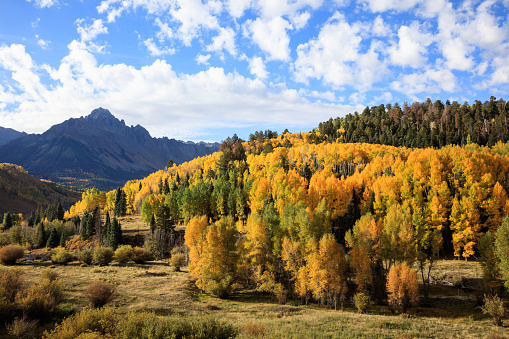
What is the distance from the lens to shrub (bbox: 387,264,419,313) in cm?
3678

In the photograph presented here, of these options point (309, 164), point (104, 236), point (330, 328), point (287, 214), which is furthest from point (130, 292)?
point (309, 164)

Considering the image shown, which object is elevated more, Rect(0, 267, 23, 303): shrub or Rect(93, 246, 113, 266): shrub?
Rect(0, 267, 23, 303): shrub

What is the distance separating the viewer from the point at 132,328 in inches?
684

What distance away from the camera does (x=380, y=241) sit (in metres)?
45.3

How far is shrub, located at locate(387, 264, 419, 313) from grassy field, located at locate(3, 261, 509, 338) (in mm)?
2094

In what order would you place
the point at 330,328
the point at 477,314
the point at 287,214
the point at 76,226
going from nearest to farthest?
the point at 330,328
the point at 477,314
the point at 287,214
the point at 76,226

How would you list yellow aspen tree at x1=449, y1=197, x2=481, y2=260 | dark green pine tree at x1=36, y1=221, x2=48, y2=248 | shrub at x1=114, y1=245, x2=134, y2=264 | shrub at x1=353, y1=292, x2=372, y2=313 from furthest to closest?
dark green pine tree at x1=36, y1=221, x2=48, y2=248
shrub at x1=114, y1=245, x2=134, y2=264
yellow aspen tree at x1=449, y1=197, x2=481, y2=260
shrub at x1=353, y1=292, x2=372, y2=313

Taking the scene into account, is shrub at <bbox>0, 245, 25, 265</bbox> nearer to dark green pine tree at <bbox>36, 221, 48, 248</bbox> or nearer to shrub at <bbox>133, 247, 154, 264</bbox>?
shrub at <bbox>133, 247, 154, 264</bbox>

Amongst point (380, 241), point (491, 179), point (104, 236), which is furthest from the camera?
point (104, 236)

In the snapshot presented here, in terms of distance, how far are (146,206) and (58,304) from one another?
2867 inches

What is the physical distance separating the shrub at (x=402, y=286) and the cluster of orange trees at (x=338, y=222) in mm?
2521

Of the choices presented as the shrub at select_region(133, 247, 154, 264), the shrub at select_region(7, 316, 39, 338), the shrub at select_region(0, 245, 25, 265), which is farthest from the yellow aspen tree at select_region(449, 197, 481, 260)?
the shrub at select_region(0, 245, 25, 265)

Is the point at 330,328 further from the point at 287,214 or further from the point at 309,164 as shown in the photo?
the point at 309,164

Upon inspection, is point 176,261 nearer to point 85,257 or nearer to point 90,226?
point 85,257
